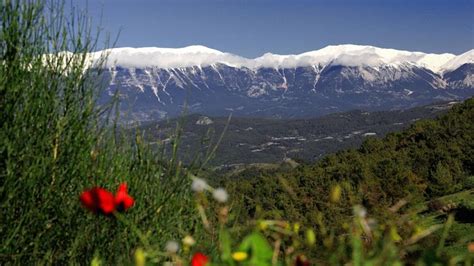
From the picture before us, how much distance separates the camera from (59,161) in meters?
6.55

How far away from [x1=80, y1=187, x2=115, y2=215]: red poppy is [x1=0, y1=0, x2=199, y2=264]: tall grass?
2119 millimetres

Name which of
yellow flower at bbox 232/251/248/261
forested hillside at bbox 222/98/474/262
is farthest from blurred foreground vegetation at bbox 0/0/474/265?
forested hillside at bbox 222/98/474/262

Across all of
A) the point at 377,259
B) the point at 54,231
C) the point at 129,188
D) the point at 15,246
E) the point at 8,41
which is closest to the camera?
the point at 377,259

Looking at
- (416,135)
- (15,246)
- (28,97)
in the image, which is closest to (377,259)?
(15,246)

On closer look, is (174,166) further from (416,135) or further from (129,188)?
(416,135)

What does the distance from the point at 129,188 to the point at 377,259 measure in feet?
15.4

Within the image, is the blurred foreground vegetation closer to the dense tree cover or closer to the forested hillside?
the forested hillside

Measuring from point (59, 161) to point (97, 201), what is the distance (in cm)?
316

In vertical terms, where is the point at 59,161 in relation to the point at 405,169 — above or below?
above

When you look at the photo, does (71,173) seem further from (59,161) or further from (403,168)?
(403,168)

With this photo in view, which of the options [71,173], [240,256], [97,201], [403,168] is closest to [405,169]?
[403,168]

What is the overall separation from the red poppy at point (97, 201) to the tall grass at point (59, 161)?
2.12 metres

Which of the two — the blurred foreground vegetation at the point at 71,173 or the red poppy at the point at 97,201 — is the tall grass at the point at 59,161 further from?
the red poppy at the point at 97,201

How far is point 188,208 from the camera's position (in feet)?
26.5
